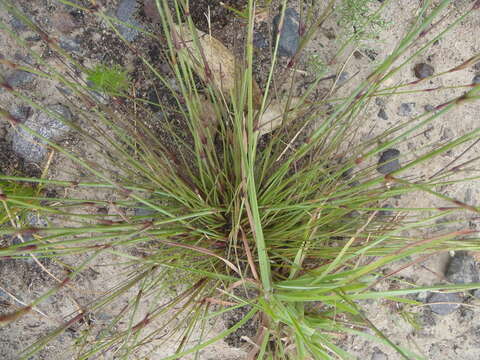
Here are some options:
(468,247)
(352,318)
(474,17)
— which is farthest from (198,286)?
(474,17)

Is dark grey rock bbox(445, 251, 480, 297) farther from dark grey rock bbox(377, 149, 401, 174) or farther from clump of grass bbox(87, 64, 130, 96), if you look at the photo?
clump of grass bbox(87, 64, 130, 96)

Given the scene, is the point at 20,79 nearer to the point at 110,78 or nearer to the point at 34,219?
the point at 110,78

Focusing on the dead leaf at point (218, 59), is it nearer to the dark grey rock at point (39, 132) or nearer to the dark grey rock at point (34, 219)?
the dark grey rock at point (39, 132)

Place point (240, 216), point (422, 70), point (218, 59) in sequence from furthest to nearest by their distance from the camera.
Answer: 1. point (422, 70)
2. point (218, 59)
3. point (240, 216)

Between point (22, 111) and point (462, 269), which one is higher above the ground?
point (22, 111)

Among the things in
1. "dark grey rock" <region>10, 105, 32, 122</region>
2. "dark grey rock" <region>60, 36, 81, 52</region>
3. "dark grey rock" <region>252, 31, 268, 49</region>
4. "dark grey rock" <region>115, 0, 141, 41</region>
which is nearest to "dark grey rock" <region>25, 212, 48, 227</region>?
"dark grey rock" <region>10, 105, 32, 122</region>

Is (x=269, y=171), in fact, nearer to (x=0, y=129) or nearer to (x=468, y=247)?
(x=468, y=247)

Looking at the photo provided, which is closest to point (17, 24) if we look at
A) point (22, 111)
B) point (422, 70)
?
point (22, 111)
